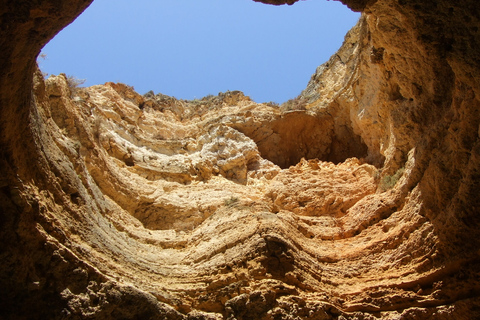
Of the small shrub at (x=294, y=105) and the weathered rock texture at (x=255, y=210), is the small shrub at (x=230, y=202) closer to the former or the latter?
the weathered rock texture at (x=255, y=210)

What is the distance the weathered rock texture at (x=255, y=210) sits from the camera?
6.30m

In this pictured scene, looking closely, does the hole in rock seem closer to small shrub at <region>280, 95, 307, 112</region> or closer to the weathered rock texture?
small shrub at <region>280, 95, 307, 112</region>

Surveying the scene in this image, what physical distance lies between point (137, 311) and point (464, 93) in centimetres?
623

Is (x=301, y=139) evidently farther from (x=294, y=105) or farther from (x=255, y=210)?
(x=255, y=210)

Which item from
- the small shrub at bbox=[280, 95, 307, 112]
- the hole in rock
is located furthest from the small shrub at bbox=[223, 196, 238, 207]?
the small shrub at bbox=[280, 95, 307, 112]

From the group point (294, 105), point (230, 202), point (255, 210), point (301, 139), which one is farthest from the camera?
→ point (294, 105)

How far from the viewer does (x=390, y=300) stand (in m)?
8.00

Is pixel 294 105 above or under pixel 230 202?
above

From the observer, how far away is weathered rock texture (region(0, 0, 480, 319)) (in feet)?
20.7

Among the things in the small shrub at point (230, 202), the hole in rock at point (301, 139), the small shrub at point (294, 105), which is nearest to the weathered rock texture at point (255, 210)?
the small shrub at point (230, 202)

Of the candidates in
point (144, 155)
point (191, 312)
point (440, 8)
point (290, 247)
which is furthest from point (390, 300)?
point (144, 155)

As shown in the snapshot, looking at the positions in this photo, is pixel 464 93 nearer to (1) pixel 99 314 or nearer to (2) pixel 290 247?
(2) pixel 290 247

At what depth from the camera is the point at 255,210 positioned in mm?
9852

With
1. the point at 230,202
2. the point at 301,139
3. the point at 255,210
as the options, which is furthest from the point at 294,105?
the point at 255,210
